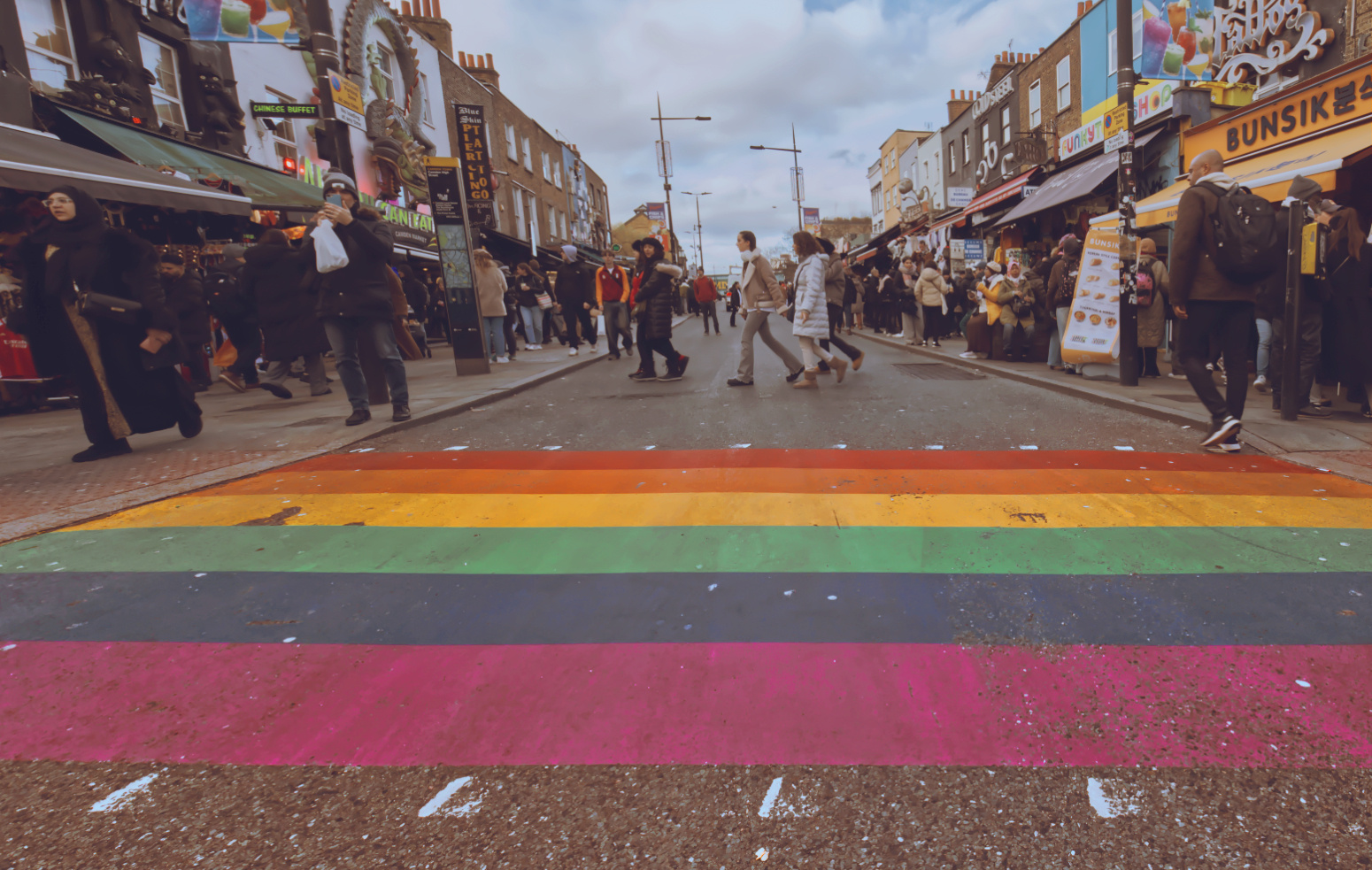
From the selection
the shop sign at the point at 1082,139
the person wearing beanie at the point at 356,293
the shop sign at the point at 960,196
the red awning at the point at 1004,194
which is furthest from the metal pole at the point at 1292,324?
the shop sign at the point at 960,196

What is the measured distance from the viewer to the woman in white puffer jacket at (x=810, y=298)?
792cm

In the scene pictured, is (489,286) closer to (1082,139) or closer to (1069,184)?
(1069,184)

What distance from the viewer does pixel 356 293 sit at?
6094 millimetres

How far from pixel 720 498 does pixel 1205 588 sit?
7.17 feet

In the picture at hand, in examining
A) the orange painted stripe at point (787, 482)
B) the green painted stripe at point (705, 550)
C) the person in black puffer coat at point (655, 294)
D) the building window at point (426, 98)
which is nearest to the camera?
the green painted stripe at point (705, 550)

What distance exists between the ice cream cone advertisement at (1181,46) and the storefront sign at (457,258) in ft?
36.7

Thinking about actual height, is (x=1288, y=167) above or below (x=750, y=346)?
above

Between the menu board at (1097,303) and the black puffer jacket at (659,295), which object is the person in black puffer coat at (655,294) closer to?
the black puffer jacket at (659,295)

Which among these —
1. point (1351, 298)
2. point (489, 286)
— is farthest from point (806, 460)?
point (489, 286)

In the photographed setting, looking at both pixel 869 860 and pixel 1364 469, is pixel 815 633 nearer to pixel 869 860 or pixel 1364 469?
pixel 869 860

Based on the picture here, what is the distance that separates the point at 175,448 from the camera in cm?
556

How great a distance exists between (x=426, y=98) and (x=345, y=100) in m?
19.1

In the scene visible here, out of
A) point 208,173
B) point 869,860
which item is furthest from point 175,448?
point 208,173

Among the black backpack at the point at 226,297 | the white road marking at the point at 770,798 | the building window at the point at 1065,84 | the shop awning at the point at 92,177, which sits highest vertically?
the building window at the point at 1065,84
